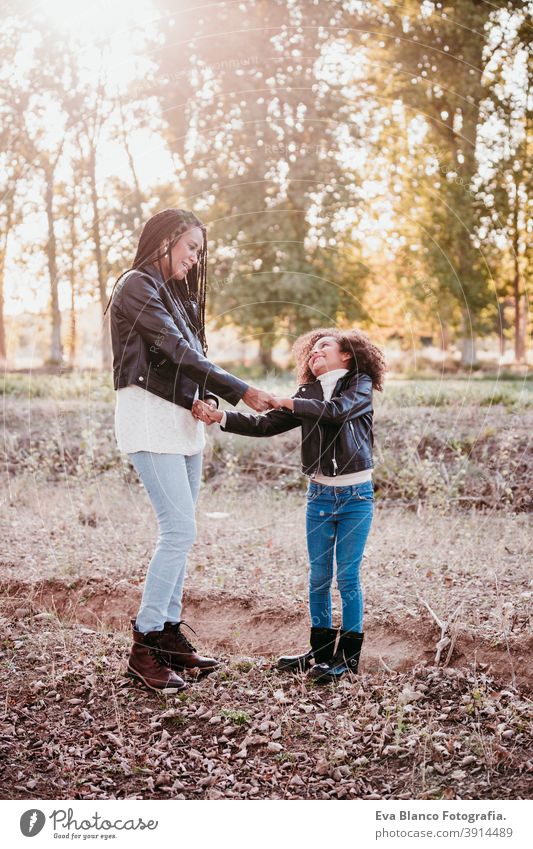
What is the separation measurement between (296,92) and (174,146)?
4.60ft

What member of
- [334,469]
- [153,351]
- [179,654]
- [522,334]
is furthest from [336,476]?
[522,334]

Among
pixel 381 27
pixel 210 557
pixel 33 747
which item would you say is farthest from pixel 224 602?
pixel 381 27

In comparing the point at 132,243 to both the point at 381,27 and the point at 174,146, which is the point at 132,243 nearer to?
the point at 174,146

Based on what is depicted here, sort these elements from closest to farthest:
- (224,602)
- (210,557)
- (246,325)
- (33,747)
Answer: (33,747) → (224,602) → (210,557) → (246,325)

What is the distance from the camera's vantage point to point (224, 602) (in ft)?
16.0

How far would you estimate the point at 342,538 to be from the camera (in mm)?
3850

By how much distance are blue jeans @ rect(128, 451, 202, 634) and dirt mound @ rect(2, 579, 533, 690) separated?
2.47ft

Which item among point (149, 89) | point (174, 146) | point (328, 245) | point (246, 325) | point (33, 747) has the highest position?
point (149, 89)

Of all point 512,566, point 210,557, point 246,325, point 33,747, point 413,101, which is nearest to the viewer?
point 33,747

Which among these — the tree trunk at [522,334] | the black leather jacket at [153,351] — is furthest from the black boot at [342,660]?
the tree trunk at [522,334]

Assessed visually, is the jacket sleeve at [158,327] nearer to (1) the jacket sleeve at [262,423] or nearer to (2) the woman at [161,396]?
(2) the woman at [161,396]

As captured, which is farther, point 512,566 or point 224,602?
point 512,566

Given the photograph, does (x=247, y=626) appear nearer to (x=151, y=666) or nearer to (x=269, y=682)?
(x=269, y=682)

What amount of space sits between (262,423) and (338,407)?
1.37 feet
